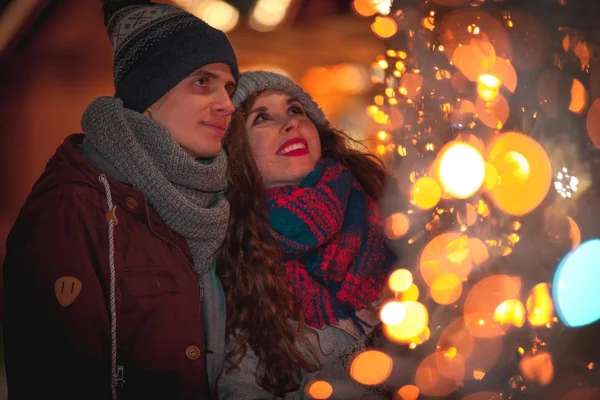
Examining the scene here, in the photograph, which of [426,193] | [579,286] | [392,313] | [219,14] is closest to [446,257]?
[426,193]

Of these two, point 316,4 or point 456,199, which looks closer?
point 456,199

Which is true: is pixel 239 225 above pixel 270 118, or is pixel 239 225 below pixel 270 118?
below

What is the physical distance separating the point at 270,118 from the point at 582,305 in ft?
4.07

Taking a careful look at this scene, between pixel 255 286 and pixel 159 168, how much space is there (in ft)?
1.65

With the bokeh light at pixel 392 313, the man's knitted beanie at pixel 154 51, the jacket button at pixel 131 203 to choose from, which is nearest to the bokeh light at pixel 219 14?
the man's knitted beanie at pixel 154 51

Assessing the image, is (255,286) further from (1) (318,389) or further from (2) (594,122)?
(2) (594,122)

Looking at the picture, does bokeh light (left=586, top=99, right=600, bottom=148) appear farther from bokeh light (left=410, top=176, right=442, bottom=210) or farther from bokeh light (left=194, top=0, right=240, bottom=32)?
bokeh light (left=194, top=0, right=240, bottom=32)

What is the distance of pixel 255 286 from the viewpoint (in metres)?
1.74

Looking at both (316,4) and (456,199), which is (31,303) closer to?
(456,199)

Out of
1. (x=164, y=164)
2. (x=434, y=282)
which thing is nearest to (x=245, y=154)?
(x=164, y=164)

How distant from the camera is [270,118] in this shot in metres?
2.00

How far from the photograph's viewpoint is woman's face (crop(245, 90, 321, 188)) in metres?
1.95

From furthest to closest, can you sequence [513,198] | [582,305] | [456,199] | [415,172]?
[415,172] < [456,199] < [513,198] < [582,305]

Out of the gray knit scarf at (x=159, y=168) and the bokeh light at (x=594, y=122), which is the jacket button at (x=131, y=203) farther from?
the bokeh light at (x=594, y=122)
